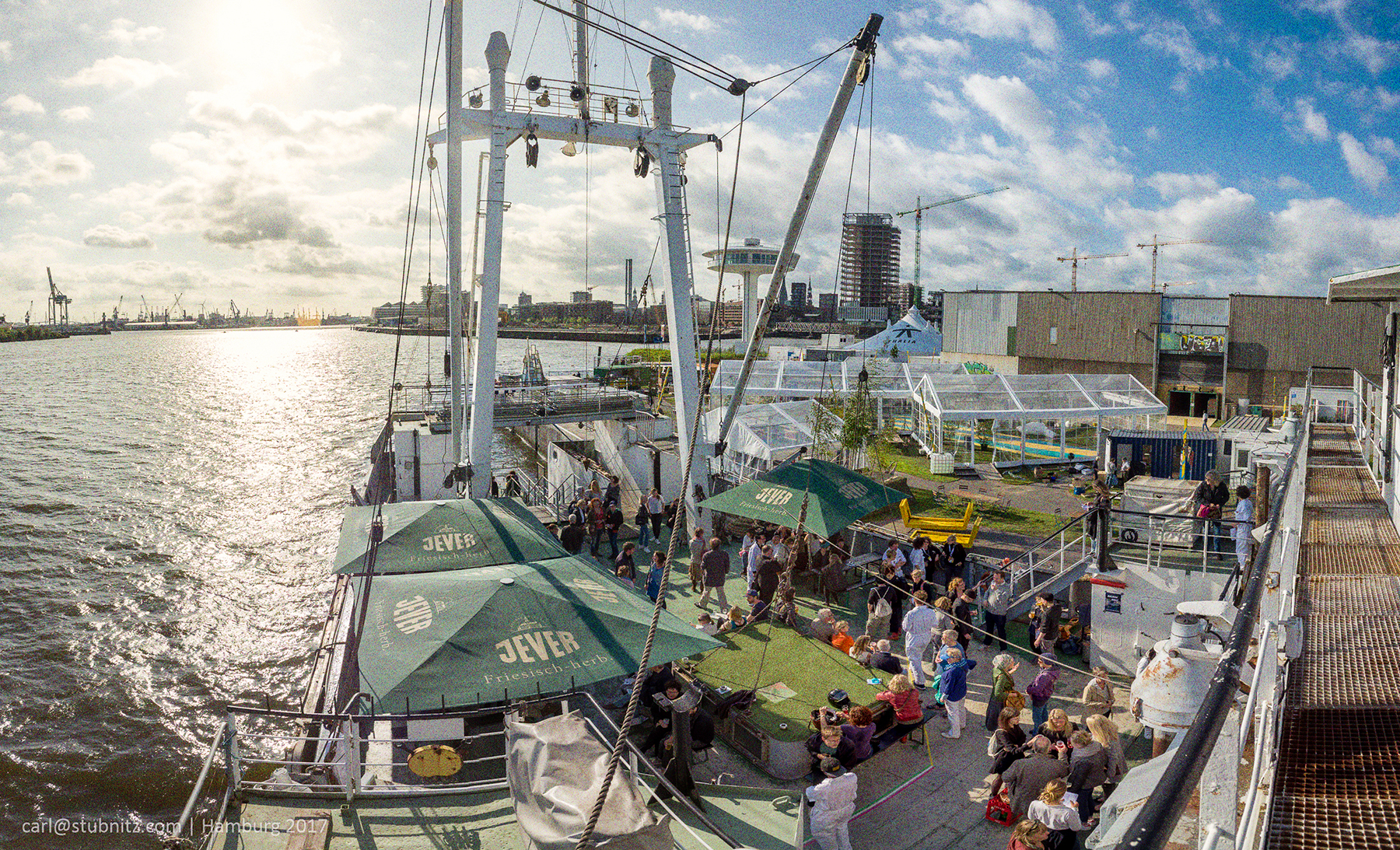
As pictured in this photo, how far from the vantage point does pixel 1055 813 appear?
22.2 ft

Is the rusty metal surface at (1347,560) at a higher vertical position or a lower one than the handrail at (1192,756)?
lower

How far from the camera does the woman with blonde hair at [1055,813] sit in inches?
267

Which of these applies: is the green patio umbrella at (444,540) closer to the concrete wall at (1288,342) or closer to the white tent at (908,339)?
the concrete wall at (1288,342)

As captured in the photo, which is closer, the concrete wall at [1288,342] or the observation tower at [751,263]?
the concrete wall at [1288,342]

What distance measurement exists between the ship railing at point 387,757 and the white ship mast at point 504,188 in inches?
357

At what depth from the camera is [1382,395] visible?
1184cm

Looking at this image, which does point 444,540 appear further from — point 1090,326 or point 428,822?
point 1090,326

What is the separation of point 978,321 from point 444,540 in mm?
57055

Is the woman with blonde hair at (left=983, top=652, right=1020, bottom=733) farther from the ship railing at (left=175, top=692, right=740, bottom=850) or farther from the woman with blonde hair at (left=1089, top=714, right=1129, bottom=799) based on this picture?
the ship railing at (left=175, top=692, right=740, bottom=850)

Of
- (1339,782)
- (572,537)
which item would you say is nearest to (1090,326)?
(572,537)

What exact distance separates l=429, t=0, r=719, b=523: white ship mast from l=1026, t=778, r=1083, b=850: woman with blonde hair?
41.5 feet

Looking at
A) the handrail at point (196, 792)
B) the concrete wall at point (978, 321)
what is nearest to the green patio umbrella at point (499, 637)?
the handrail at point (196, 792)

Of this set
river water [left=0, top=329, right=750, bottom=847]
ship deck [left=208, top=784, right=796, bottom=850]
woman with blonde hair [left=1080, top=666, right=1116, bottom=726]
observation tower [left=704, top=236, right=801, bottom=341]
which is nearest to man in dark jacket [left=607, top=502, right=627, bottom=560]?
river water [left=0, top=329, right=750, bottom=847]

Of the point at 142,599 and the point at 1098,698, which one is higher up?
the point at 1098,698
